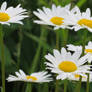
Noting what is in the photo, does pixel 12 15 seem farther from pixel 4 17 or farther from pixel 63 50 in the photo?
pixel 63 50

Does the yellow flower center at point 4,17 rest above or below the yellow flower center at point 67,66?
above

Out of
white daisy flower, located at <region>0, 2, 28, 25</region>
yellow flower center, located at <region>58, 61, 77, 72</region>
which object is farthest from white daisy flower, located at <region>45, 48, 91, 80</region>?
white daisy flower, located at <region>0, 2, 28, 25</region>

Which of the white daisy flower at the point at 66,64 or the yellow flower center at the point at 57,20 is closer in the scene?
the white daisy flower at the point at 66,64

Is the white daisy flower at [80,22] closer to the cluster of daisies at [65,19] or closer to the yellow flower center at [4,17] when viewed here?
the cluster of daisies at [65,19]

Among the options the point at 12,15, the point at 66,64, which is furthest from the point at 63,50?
the point at 12,15

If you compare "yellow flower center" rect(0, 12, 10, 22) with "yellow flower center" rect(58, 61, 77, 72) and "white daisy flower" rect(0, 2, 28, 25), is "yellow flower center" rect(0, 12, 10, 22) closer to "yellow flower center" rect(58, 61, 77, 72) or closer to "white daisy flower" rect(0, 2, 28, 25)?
"white daisy flower" rect(0, 2, 28, 25)

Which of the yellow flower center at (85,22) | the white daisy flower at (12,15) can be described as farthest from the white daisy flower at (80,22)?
the white daisy flower at (12,15)

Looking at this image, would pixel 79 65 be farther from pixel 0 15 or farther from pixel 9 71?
pixel 9 71

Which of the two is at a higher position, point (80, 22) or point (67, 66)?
point (80, 22)

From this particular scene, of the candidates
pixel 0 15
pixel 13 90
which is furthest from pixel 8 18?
pixel 13 90
